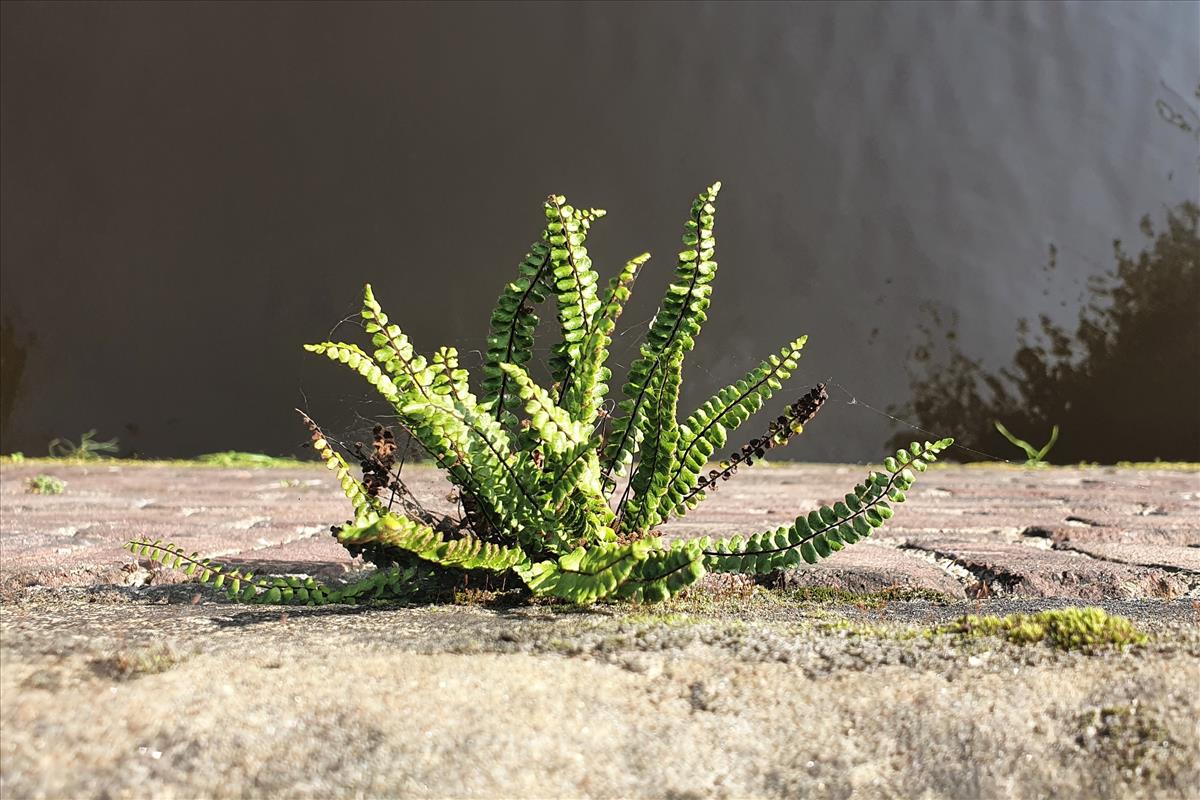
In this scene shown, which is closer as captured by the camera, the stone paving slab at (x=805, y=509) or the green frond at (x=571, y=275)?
the green frond at (x=571, y=275)

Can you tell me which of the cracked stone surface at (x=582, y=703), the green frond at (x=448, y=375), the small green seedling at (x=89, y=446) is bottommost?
the cracked stone surface at (x=582, y=703)

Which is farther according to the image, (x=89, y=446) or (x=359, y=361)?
(x=89, y=446)

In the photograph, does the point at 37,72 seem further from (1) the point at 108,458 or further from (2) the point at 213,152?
(1) the point at 108,458

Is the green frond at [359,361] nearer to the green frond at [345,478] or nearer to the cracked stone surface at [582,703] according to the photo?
the green frond at [345,478]

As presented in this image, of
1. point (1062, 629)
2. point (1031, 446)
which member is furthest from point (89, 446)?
point (1062, 629)

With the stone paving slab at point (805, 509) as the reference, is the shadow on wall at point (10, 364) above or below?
above

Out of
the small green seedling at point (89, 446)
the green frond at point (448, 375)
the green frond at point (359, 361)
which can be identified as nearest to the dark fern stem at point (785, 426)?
the green frond at point (448, 375)

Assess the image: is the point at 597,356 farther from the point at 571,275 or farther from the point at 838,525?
the point at 838,525
